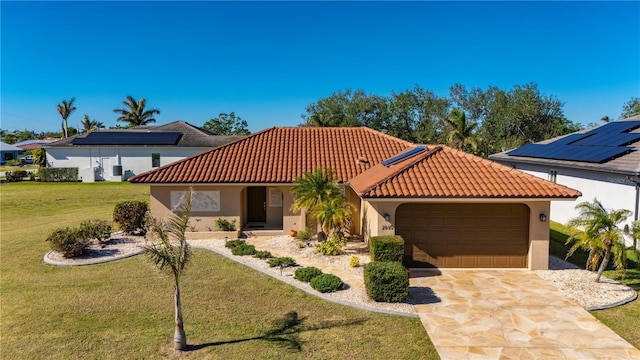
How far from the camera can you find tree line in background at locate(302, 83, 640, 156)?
53156 mm

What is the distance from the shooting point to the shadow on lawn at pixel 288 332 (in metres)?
9.19

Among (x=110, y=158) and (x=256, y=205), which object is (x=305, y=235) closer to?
(x=256, y=205)

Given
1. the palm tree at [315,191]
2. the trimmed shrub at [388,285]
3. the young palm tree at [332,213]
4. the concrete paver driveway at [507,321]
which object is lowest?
the concrete paver driveway at [507,321]

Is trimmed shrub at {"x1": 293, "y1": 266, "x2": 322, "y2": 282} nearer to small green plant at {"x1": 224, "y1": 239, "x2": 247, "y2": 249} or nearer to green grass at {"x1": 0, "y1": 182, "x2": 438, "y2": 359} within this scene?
green grass at {"x1": 0, "y1": 182, "x2": 438, "y2": 359}

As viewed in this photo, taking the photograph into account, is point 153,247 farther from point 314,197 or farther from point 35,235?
point 35,235

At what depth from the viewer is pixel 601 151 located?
2006 centimetres

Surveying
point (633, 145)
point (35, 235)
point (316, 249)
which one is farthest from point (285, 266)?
point (633, 145)

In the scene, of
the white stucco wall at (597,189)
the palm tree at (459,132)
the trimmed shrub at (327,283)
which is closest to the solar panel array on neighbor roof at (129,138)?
the palm tree at (459,132)

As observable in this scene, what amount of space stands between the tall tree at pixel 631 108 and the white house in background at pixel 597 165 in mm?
38004

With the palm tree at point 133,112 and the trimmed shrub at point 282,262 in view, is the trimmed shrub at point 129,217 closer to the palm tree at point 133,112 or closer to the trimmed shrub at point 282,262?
the trimmed shrub at point 282,262

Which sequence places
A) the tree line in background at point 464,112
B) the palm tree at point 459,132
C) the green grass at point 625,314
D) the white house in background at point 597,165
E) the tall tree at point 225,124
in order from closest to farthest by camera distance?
the green grass at point 625,314 < the white house in background at point 597,165 < the palm tree at point 459,132 < the tree line in background at point 464,112 < the tall tree at point 225,124

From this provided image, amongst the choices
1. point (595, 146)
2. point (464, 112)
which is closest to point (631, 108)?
point (464, 112)

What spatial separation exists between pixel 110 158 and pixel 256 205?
90.5ft

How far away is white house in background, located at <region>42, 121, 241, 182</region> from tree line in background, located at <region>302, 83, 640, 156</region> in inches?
712
